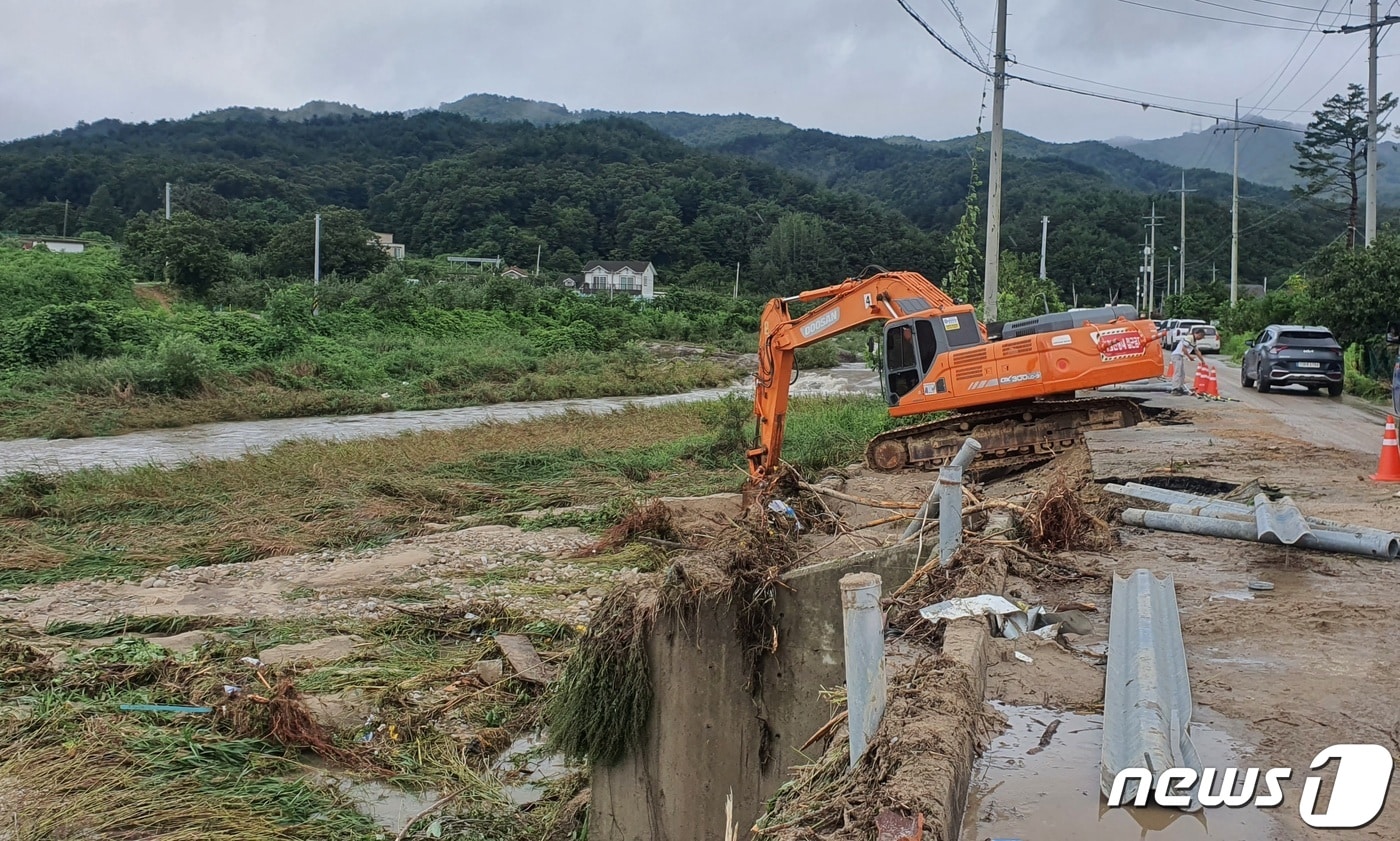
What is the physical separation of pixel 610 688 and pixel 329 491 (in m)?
11.1

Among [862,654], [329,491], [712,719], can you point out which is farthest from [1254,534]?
[329,491]

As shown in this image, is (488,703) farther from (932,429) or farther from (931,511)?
(932,429)

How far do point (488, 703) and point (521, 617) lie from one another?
2.01m

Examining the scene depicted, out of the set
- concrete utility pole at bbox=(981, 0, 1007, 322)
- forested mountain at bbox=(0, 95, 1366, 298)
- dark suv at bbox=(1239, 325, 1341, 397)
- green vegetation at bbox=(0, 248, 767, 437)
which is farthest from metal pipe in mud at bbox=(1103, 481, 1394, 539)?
forested mountain at bbox=(0, 95, 1366, 298)

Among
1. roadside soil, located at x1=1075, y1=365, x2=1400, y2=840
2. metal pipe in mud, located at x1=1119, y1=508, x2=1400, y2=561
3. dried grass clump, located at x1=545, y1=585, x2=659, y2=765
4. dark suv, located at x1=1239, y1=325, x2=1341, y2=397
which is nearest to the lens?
roadside soil, located at x1=1075, y1=365, x2=1400, y2=840

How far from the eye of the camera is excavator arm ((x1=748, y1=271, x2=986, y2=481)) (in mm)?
14688

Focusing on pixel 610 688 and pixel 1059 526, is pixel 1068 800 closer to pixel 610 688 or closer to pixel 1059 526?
pixel 610 688

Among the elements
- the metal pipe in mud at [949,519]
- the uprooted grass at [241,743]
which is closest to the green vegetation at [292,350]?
the uprooted grass at [241,743]

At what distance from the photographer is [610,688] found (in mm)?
6852

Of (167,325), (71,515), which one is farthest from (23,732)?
(167,325)

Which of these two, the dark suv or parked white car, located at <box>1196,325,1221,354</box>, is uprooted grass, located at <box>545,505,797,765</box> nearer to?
the dark suv

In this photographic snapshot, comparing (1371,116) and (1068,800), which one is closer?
(1068,800)

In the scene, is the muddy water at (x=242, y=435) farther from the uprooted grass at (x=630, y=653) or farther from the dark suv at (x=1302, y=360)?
the uprooted grass at (x=630, y=653)

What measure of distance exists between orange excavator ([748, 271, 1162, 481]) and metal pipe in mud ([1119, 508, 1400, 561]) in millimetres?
6237
